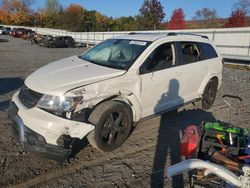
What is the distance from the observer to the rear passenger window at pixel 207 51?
6.05 m

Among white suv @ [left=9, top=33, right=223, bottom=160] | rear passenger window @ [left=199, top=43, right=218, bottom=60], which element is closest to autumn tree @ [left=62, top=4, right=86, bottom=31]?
rear passenger window @ [left=199, top=43, right=218, bottom=60]

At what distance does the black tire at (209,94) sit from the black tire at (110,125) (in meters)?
2.71

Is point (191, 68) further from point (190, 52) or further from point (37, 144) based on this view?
point (37, 144)

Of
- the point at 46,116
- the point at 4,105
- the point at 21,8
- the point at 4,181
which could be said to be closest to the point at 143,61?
the point at 46,116

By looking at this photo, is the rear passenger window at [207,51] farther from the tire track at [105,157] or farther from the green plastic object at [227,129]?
the green plastic object at [227,129]

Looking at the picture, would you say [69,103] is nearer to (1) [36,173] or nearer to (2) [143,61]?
(1) [36,173]

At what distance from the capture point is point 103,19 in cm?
7288

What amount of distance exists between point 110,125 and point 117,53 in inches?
59.2

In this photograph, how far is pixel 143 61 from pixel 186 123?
6.06ft

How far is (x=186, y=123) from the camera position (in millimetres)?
5559

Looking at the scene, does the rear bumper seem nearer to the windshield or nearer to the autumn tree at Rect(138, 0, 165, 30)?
the windshield

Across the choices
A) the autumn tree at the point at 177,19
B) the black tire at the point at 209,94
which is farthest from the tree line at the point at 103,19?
the black tire at the point at 209,94

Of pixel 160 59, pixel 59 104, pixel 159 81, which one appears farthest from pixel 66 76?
pixel 160 59

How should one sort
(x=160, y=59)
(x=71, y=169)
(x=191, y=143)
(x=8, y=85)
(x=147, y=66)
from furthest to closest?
(x=8, y=85) < (x=160, y=59) < (x=147, y=66) < (x=71, y=169) < (x=191, y=143)
